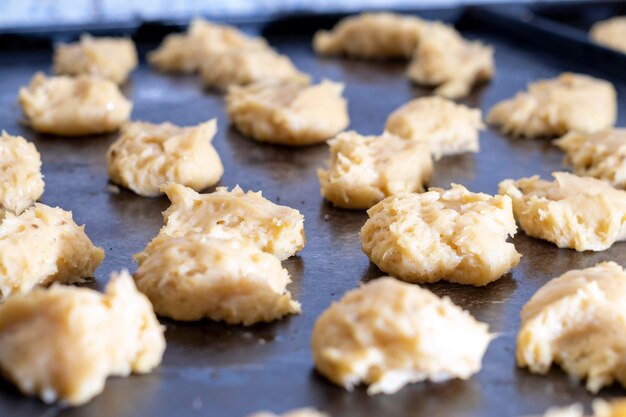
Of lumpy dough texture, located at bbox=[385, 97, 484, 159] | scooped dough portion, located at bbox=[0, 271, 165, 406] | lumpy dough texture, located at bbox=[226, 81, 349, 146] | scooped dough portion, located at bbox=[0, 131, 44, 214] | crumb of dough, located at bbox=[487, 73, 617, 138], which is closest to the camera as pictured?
scooped dough portion, located at bbox=[0, 271, 165, 406]

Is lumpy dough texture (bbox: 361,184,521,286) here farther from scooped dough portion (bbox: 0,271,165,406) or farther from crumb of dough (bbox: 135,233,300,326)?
Answer: scooped dough portion (bbox: 0,271,165,406)

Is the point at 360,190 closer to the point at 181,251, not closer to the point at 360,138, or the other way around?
the point at 360,138

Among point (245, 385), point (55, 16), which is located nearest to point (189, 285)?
point (245, 385)

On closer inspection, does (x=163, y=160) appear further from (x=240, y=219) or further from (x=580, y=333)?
(x=580, y=333)

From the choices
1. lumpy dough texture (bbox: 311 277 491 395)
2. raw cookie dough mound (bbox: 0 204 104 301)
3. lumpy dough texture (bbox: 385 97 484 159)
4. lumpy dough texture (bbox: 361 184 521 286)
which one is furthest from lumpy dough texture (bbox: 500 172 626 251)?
raw cookie dough mound (bbox: 0 204 104 301)

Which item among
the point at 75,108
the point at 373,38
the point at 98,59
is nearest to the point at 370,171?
the point at 75,108

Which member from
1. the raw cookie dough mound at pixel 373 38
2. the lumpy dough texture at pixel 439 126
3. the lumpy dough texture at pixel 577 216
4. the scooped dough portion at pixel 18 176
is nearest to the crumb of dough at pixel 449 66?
the raw cookie dough mound at pixel 373 38
